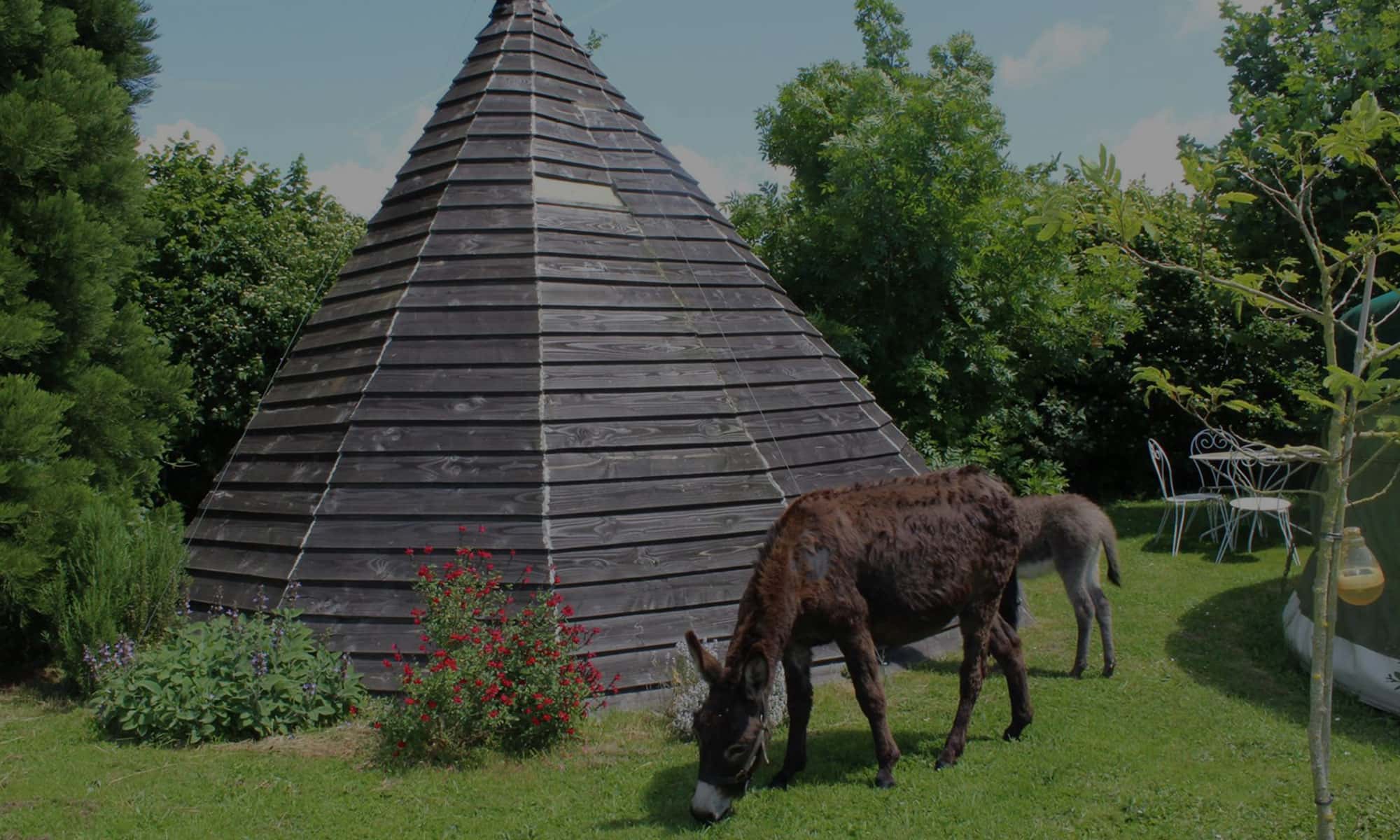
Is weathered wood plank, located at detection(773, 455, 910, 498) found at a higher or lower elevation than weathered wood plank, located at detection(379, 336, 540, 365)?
lower

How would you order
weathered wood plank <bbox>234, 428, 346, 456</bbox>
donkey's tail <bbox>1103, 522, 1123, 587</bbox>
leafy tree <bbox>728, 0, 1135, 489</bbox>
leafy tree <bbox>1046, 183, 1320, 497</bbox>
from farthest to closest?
leafy tree <bbox>1046, 183, 1320, 497</bbox>, leafy tree <bbox>728, 0, 1135, 489</bbox>, donkey's tail <bbox>1103, 522, 1123, 587</bbox>, weathered wood plank <bbox>234, 428, 346, 456</bbox>

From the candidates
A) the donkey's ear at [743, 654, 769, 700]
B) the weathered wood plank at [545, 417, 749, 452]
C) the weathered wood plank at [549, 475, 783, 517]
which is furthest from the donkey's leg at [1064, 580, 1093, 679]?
the donkey's ear at [743, 654, 769, 700]

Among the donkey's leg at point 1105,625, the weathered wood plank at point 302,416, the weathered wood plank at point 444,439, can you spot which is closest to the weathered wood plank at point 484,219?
the weathered wood plank at point 302,416

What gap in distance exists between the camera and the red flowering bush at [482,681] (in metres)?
5.90

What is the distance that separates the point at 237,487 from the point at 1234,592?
33.7ft

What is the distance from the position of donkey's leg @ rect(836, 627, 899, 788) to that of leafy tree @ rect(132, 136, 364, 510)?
9.29 metres

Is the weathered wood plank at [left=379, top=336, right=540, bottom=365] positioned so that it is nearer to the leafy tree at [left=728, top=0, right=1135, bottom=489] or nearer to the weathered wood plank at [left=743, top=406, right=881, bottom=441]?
the weathered wood plank at [left=743, top=406, right=881, bottom=441]

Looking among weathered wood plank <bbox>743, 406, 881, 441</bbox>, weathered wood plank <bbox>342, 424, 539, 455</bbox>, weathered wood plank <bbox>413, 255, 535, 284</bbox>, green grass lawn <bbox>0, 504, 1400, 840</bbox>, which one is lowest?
green grass lawn <bbox>0, 504, 1400, 840</bbox>

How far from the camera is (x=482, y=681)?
5898mm

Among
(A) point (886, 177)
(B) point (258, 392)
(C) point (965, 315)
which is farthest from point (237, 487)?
(C) point (965, 315)

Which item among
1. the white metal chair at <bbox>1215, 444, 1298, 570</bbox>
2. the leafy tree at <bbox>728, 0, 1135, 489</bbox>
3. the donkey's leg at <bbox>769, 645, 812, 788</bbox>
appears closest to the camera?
the donkey's leg at <bbox>769, 645, 812, 788</bbox>

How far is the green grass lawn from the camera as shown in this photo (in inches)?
201

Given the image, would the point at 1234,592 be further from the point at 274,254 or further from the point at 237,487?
the point at 274,254

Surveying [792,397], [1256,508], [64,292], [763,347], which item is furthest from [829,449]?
[64,292]
